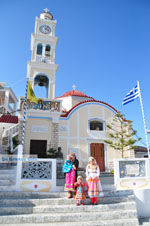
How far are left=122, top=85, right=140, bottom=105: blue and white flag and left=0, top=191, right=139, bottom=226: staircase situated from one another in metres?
5.84

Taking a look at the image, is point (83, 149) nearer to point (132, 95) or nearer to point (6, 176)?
point (132, 95)

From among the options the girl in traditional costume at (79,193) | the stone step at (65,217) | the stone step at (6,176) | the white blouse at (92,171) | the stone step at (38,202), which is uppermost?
the white blouse at (92,171)

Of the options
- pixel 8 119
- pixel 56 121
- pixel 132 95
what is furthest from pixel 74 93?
pixel 132 95

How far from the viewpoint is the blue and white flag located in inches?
387

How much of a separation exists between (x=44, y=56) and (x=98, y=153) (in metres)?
9.30

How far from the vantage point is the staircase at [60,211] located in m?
4.42

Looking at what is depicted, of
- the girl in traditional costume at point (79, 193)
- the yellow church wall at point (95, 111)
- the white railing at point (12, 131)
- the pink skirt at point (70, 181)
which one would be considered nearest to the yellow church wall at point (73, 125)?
the yellow church wall at point (95, 111)

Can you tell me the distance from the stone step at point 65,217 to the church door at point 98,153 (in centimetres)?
829

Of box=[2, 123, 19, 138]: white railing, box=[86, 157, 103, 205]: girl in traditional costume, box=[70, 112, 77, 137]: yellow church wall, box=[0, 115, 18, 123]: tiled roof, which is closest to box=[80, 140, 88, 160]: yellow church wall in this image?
box=[70, 112, 77, 137]: yellow church wall

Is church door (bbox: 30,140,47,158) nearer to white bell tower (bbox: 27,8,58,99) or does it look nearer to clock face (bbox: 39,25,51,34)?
white bell tower (bbox: 27,8,58,99)

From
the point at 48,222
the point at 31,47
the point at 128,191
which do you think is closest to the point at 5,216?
the point at 48,222

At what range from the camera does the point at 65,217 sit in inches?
179

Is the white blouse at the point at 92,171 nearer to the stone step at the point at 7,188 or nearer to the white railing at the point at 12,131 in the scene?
the stone step at the point at 7,188

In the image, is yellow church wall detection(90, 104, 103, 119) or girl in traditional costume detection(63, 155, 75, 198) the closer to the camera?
girl in traditional costume detection(63, 155, 75, 198)
